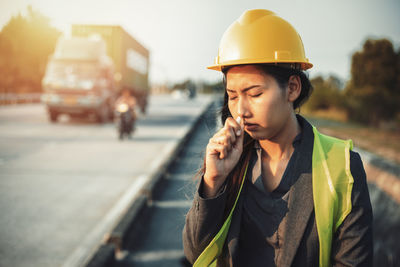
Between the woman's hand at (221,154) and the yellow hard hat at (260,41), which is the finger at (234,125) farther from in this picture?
the yellow hard hat at (260,41)

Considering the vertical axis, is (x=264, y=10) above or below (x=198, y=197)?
above

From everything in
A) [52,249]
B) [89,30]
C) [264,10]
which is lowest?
[52,249]

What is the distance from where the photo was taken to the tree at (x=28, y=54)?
30.4m

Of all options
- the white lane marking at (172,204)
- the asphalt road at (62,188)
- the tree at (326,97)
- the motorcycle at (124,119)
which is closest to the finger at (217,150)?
the asphalt road at (62,188)

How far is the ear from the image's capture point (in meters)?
1.73

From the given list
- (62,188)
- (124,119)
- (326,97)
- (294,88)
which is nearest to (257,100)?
(294,88)

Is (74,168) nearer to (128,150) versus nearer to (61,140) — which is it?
(128,150)

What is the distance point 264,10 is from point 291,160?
723mm

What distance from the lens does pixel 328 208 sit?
58.6 inches

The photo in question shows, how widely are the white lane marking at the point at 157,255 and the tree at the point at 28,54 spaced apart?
28.9 meters

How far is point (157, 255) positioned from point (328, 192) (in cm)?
286

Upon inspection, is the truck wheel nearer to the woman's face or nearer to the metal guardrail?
the metal guardrail

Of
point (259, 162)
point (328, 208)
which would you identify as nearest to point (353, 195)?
point (328, 208)

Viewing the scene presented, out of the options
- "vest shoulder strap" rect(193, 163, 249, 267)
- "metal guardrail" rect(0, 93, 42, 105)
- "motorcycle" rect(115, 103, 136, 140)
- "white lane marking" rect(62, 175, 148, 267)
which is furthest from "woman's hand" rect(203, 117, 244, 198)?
"metal guardrail" rect(0, 93, 42, 105)
